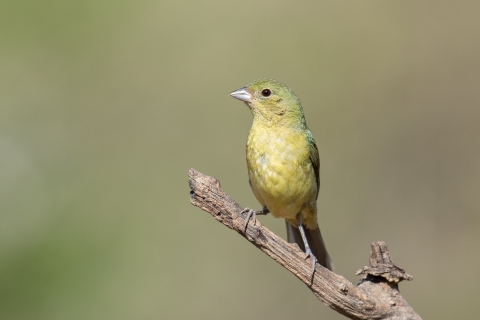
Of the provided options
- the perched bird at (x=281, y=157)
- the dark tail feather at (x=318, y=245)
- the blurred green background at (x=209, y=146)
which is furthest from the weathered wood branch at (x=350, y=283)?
the blurred green background at (x=209, y=146)

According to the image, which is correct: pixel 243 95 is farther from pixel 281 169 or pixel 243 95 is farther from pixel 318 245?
pixel 318 245

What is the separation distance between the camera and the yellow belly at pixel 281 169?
18.5ft

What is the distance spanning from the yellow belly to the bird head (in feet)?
0.51

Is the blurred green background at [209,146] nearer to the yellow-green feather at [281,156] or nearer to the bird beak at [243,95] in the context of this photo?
the yellow-green feather at [281,156]

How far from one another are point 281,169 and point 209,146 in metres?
3.84

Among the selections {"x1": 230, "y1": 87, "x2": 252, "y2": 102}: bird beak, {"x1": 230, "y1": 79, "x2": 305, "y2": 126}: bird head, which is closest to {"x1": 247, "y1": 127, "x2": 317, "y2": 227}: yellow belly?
{"x1": 230, "y1": 79, "x2": 305, "y2": 126}: bird head

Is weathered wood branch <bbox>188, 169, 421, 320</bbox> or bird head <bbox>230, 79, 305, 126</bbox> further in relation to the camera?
bird head <bbox>230, 79, 305, 126</bbox>

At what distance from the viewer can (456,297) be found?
8414 mm

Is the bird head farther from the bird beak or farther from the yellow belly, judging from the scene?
the yellow belly

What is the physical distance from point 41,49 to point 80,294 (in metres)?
4.68

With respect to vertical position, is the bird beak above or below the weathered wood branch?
above

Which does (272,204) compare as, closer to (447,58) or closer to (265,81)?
(265,81)

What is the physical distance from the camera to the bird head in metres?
5.99

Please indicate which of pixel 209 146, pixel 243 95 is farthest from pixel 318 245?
pixel 209 146
